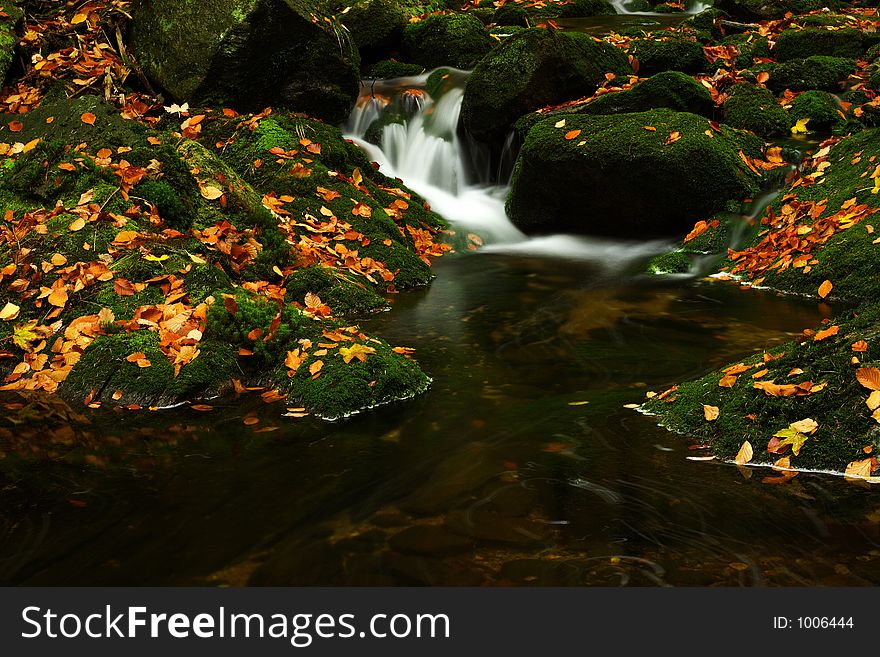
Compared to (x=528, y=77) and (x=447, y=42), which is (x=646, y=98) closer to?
(x=528, y=77)

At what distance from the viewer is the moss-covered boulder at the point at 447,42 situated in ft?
43.5

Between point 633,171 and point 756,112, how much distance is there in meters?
2.47

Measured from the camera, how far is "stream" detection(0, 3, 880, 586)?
2.86 meters

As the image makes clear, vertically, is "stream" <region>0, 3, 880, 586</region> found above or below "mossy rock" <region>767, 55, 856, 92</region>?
below

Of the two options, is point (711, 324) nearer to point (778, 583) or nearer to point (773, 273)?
point (773, 273)

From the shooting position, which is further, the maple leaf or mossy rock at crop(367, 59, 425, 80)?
mossy rock at crop(367, 59, 425, 80)

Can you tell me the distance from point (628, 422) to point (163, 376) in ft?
8.48

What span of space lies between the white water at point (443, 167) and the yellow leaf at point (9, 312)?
17.6ft

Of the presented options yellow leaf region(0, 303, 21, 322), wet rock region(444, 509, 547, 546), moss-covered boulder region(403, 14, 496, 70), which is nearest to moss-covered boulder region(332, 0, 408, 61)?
moss-covered boulder region(403, 14, 496, 70)

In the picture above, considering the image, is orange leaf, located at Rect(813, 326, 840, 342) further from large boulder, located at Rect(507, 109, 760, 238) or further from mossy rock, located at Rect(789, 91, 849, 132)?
mossy rock, located at Rect(789, 91, 849, 132)

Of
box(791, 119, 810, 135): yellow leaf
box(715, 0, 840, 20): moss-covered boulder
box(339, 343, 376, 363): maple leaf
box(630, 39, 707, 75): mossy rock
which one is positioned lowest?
box(339, 343, 376, 363): maple leaf

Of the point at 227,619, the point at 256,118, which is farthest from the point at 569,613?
the point at 256,118

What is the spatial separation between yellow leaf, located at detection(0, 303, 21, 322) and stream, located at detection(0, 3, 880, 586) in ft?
4.45

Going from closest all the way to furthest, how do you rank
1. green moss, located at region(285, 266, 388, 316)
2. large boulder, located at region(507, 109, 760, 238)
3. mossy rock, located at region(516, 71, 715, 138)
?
green moss, located at region(285, 266, 388, 316) < large boulder, located at region(507, 109, 760, 238) < mossy rock, located at region(516, 71, 715, 138)
